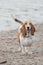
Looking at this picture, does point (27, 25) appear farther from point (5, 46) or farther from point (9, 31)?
point (9, 31)

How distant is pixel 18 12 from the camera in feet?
52.3

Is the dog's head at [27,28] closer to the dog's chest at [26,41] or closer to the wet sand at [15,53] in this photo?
the dog's chest at [26,41]

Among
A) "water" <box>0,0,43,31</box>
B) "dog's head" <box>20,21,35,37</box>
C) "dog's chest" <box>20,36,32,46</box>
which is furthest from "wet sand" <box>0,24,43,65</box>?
"water" <box>0,0,43,31</box>

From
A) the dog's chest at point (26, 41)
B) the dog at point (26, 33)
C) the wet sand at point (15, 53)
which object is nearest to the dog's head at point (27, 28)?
the dog at point (26, 33)

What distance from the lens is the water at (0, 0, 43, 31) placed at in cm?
1347

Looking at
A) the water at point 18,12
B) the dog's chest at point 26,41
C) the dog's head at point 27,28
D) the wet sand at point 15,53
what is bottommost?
the water at point 18,12

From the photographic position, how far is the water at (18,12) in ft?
44.2

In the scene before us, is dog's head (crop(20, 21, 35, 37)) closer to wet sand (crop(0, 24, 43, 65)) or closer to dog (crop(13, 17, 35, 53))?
dog (crop(13, 17, 35, 53))

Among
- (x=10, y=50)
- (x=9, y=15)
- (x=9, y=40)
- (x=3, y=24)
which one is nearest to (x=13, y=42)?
(x=9, y=40)

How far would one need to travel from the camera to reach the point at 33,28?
8617 mm

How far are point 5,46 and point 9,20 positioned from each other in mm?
4404

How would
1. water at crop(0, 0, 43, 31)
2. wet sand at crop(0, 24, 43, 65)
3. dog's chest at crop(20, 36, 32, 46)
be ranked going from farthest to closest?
water at crop(0, 0, 43, 31)
dog's chest at crop(20, 36, 32, 46)
wet sand at crop(0, 24, 43, 65)

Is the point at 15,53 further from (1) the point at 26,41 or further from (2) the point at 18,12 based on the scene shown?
(2) the point at 18,12

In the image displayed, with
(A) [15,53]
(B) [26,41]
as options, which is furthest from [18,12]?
(B) [26,41]
